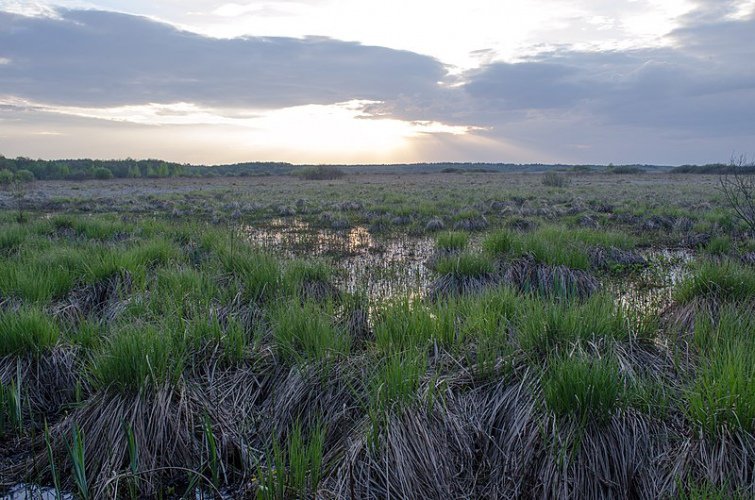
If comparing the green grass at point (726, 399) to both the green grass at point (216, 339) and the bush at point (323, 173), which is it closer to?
the green grass at point (216, 339)

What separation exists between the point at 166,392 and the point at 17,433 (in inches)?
46.4

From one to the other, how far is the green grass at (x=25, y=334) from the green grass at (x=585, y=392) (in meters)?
4.16

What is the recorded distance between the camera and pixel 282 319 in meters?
Answer: 4.62

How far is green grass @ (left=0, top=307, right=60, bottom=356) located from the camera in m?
4.42

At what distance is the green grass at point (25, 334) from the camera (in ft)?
14.5

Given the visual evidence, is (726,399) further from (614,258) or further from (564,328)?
(614,258)

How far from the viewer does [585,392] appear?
3.21 metres

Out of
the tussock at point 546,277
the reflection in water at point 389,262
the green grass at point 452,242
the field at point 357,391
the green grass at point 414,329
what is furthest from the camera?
the green grass at point 452,242

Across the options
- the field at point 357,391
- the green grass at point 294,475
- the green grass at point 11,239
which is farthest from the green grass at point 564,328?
the green grass at point 11,239

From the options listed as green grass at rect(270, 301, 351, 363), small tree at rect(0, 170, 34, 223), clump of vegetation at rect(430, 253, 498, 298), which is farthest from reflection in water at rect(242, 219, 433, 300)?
small tree at rect(0, 170, 34, 223)

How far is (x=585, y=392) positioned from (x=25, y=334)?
4493mm

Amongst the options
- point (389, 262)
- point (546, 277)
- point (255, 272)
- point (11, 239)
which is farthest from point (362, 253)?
point (11, 239)

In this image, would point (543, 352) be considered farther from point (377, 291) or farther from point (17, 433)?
point (17, 433)

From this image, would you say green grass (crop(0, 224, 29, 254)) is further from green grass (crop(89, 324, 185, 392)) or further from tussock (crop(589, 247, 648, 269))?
tussock (crop(589, 247, 648, 269))
